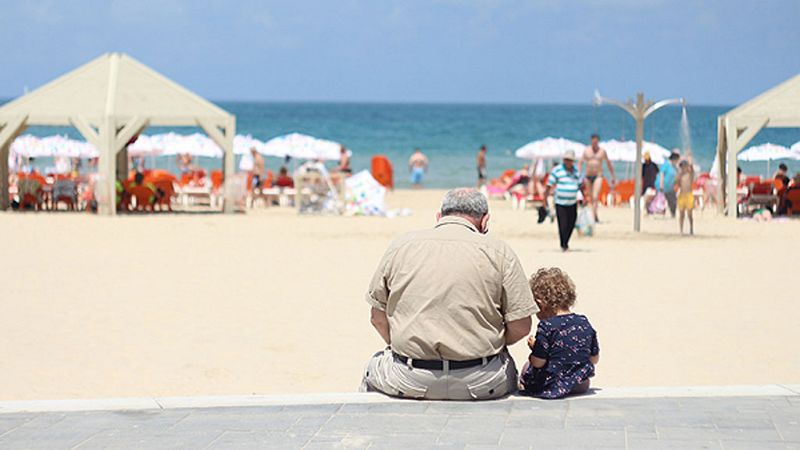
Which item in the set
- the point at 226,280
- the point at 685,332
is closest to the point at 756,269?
the point at 685,332

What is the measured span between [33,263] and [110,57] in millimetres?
9149

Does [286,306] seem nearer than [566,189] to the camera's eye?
Yes

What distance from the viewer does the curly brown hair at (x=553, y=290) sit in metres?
5.67

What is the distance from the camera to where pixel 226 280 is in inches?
489

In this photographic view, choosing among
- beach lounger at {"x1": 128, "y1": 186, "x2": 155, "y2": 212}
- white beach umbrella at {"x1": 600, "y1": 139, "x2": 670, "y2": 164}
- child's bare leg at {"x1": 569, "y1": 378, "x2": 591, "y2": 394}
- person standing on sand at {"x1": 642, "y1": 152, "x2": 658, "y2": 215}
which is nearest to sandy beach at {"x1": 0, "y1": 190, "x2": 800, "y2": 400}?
child's bare leg at {"x1": 569, "y1": 378, "x2": 591, "y2": 394}

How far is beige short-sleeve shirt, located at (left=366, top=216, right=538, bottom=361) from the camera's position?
5348 millimetres

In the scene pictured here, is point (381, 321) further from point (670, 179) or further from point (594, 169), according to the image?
point (670, 179)

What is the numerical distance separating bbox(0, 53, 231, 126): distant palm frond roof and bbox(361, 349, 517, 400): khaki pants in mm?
16632

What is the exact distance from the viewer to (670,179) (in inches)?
803

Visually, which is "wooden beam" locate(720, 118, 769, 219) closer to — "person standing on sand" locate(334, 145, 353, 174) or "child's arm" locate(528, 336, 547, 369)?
"person standing on sand" locate(334, 145, 353, 174)

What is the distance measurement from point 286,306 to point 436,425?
5.70 meters

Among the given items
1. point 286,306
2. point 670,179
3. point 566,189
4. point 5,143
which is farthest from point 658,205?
point 286,306

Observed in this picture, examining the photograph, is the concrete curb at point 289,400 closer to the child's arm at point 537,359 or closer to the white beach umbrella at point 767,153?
the child's arm at point 537,359

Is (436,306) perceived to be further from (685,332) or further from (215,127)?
(215,127)
